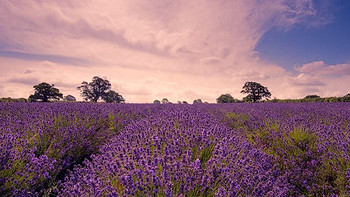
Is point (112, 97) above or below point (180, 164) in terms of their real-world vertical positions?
above

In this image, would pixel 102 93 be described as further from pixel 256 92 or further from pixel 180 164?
pixel 180 164

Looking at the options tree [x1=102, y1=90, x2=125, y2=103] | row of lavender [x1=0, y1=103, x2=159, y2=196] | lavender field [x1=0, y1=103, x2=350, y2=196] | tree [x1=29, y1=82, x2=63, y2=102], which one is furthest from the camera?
tree [x1=102, y1=90, x2=125, y2=103]

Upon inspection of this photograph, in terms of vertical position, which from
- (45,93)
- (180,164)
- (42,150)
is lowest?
(42,150)

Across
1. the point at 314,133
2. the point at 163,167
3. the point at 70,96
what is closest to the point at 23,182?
the point at 163,167

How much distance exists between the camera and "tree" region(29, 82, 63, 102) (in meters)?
27.2

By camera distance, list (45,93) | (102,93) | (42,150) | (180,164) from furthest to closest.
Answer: (102,93) → (45,93) → (42,150) → (180,164)

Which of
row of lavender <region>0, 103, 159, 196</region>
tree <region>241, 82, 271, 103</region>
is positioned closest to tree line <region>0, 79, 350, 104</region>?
tree <region>241, 82, 271, 103</region>

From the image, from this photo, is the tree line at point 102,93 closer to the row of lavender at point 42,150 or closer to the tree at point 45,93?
the tree at point 45,93

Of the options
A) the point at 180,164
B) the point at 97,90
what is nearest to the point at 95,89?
the point at 97,90

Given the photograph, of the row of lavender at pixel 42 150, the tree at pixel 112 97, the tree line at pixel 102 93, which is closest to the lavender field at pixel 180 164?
the row of lavender at pixel 42 150

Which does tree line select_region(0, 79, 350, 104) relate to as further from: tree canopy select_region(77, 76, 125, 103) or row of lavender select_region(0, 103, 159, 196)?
row of lavender select_region(0, 103, 159, 196)

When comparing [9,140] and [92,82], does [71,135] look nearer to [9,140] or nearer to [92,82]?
[9,140]

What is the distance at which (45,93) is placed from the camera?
27797mm

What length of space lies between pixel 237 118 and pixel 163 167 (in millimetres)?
4267
